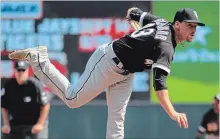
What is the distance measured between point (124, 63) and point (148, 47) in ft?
1.00

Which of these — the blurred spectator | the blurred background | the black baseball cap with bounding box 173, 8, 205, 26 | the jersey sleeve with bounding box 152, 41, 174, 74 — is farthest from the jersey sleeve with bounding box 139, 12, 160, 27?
the blurred background

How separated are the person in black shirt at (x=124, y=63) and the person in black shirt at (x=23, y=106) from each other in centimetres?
161

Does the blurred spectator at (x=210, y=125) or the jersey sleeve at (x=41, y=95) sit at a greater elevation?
the jersey sleeve at (x=41, y=95)

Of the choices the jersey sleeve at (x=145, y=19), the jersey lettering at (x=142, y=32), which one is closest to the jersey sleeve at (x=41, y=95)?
the jersey sleeve at (x=145, y=19)

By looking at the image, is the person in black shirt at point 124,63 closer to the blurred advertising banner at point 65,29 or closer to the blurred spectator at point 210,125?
the blurred spectator at point 210,125

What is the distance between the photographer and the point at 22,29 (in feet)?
32.9

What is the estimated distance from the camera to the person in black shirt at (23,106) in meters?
8.12

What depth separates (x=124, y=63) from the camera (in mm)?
6125

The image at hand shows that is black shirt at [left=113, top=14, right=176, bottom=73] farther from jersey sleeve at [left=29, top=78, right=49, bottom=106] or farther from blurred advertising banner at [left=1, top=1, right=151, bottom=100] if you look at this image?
blurred advertising banner at [left=1, top=1, right=151, bottom=100]

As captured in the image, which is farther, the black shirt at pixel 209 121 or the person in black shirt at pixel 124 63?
the black shirt at pixel 209 121

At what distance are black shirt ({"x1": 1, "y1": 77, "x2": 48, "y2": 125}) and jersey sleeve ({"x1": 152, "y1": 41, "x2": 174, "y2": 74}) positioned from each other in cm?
266

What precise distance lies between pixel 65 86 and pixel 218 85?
13.6ft

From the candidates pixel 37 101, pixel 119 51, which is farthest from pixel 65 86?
pixel 37 101

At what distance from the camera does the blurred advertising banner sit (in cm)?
999
